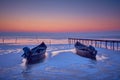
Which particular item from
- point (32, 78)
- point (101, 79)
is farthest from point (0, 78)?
point (101, 79)

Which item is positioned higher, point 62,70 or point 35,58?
point 35,58

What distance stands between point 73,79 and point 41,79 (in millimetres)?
1882

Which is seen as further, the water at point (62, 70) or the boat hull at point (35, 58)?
the boat hull at point (35, 58)

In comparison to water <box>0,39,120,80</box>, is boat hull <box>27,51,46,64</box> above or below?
above

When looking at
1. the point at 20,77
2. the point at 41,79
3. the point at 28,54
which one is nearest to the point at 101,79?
the point at 41,79

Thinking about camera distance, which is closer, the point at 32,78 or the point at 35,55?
the point at 32,78

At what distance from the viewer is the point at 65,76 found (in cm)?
994

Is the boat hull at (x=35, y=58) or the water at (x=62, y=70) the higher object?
the boat hull at (x=35, y=58)

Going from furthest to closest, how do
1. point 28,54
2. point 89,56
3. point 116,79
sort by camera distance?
point 89,56 < point 28,54 < point 116,79

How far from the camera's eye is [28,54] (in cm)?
1541

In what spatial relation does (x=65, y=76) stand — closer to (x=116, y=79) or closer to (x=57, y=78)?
(x=57, y=78)

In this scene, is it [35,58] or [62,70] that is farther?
[35,58]

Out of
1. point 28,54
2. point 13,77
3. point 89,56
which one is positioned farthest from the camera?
point 89,56

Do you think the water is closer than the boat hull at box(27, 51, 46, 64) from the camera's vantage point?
Yes
